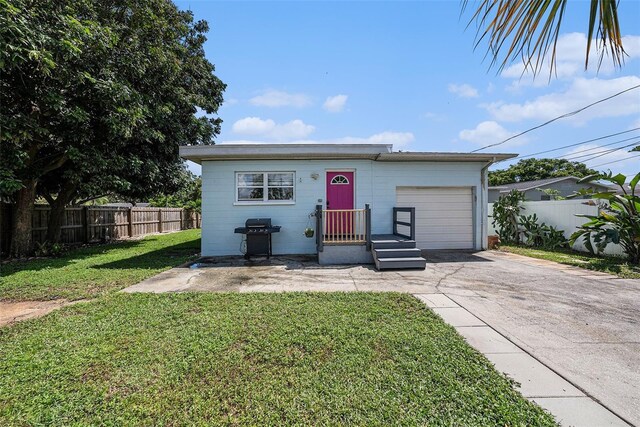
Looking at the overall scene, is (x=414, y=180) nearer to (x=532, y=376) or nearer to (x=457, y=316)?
(x=457, y=316)

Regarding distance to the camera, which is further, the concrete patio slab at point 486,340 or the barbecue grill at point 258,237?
the barbecue grill at point 258,237

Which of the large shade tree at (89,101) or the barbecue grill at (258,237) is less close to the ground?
the large shade tree at (89,101)

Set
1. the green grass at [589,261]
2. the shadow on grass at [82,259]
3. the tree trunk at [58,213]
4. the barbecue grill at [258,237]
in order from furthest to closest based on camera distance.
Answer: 1. the tree trunk at [58,213]
2. the barbecue grill at [258,237]
3. the shadow on grass at [82,259]
4. the green grass at [589,261]

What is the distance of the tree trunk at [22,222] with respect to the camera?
26.9 ft

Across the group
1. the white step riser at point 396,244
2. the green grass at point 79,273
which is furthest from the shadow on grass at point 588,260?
the green grass at point 79,273

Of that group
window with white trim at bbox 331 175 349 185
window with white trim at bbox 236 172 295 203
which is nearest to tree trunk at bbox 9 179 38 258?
window with white trim at bbox 236 172 295 203

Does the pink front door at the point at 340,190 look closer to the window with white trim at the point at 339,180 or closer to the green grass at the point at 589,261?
the window with white trim at the point at 339,180

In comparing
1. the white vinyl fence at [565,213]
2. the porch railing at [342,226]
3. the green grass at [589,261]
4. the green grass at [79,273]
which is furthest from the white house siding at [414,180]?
the green grass at [79,273]

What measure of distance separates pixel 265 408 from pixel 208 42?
53.7ft

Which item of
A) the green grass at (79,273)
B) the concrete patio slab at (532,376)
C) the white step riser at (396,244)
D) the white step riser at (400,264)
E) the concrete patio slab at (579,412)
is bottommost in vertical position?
the concrete patio slab at (579,412)

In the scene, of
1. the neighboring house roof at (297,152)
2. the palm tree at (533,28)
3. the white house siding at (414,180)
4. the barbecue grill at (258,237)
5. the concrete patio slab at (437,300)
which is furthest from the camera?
the white house siding at (414,180)

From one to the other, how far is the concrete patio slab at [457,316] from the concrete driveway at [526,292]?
12cm

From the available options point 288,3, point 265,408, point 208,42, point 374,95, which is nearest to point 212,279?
point 265,408

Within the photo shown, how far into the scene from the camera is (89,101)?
24.5 ft
